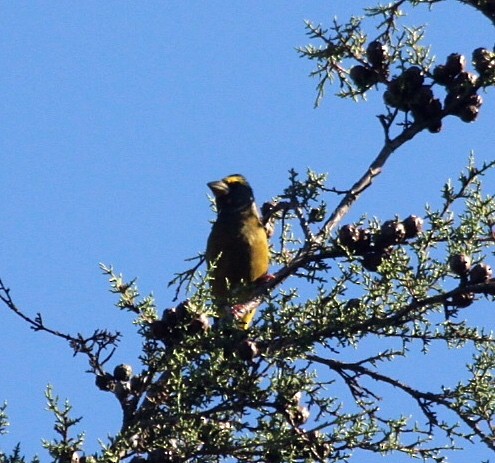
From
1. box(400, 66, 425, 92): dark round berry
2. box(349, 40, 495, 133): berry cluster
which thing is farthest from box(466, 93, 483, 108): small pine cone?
box(400, 66, 425, 92): dark round berry

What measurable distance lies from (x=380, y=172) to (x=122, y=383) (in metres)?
1.55

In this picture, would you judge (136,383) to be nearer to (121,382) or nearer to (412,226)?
(121,382)

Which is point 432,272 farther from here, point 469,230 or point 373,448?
point 373,448

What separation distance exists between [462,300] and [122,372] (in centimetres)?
130

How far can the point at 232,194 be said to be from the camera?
22.3ft

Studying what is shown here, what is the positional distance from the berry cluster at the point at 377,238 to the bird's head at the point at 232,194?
2126 mm

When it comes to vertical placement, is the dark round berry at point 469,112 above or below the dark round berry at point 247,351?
above

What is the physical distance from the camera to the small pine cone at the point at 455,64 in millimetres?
4918

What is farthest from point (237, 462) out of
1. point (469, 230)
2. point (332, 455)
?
point (469, 230)

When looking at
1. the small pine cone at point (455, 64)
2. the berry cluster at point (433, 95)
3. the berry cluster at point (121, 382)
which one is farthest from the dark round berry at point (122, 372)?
the small pine cone at point (455, 64)

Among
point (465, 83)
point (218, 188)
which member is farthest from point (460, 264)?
point (218, 188)

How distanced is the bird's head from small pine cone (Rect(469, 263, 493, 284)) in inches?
98.8

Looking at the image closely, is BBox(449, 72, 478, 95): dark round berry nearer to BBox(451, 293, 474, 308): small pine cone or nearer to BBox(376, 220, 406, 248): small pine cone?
BBox(376, 220, 406, 248): small pine cone

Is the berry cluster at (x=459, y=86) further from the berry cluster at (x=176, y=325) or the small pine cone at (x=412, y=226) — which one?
the berry cluster at (x=176, y=325)
